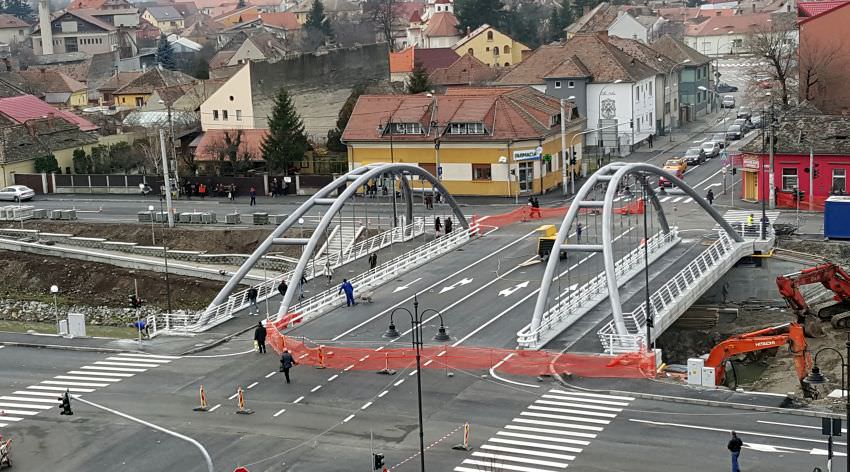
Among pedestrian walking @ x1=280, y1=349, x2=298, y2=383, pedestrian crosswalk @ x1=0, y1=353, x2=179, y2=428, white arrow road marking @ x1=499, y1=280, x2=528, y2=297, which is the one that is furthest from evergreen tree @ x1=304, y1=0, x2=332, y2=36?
pedestrian walking @ x1=280, y1=349, x2=298, y2=383

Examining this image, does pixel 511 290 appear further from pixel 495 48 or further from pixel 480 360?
pixel 495 48

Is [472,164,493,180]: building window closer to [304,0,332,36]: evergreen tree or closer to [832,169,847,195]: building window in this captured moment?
[832,169,847,195]: building window

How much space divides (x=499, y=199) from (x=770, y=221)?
20.1m

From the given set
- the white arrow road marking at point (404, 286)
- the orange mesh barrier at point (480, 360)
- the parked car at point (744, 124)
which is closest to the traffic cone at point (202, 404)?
the orange mesh barrier at point (480, 360)

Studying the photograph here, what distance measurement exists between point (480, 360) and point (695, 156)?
54313mm

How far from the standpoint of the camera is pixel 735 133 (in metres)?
108

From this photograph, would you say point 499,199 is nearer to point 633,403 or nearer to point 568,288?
point 568,288

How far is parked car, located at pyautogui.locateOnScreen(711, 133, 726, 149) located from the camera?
10444 centimetres

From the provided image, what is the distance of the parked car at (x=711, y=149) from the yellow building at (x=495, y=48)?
43.5 meters

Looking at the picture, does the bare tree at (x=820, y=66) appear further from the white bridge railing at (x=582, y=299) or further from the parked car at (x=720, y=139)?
the white bridge railing at (x=582, y=299)

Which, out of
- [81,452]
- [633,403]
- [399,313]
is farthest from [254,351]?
[633,403]

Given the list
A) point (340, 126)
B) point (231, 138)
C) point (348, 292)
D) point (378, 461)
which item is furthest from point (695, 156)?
point (378, 461)

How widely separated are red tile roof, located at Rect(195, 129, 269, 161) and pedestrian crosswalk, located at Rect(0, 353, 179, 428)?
47.4 meters

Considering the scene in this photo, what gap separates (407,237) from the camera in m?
72.3
